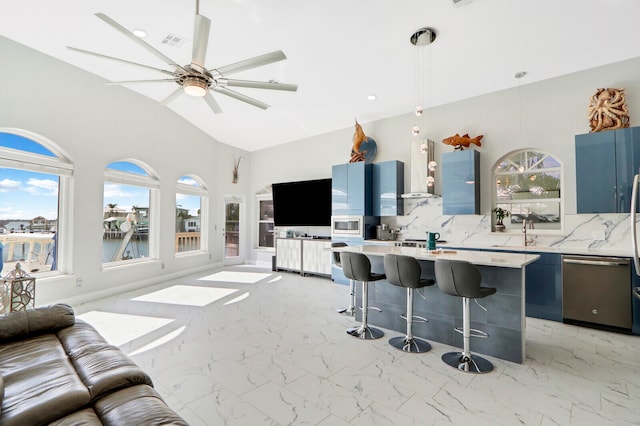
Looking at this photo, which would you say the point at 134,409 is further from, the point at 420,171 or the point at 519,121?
the point at 519,121

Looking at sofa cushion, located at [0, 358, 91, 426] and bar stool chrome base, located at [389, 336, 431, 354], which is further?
bar stool chrome base, located at [389, 336, 431, 354]

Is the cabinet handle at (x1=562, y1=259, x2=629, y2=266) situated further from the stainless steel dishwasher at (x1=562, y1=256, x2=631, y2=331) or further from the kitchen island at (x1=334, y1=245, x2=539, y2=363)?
the kitchen island at (x1=334, y1=245, x2=539, y2=363)

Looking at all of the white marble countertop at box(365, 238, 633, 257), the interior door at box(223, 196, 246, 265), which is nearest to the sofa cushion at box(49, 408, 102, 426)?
the white marble countertop at box(365, 238, 633, 257)

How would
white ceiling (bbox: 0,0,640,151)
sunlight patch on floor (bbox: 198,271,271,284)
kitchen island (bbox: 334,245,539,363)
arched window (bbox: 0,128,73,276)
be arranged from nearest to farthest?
kitchen island (bbox: 334,245,539,363), white ceiling (bbox: 0,0,640,151), arched window (bbox: 0,128,73,276), sunlight patch on floor (bbox: 198,271,271,284)

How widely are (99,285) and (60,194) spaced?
5.14 ft

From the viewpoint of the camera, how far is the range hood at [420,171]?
5281 millimetres

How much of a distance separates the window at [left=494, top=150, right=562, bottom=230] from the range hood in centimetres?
104

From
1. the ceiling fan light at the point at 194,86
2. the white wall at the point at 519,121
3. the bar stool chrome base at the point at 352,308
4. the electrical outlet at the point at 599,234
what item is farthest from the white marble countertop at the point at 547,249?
the ceiling fan light at the point at 194,86

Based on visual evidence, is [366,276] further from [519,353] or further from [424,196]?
[424,196]

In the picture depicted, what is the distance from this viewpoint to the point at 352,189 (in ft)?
19.8

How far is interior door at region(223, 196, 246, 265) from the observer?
26.6 feet

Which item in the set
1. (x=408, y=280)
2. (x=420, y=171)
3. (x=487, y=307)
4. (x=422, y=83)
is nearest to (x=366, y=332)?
(x=408, y=280)

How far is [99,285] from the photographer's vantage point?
16.6ft

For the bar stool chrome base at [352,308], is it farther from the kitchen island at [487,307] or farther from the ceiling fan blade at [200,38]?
the ceiling fan blade at [200,38]
